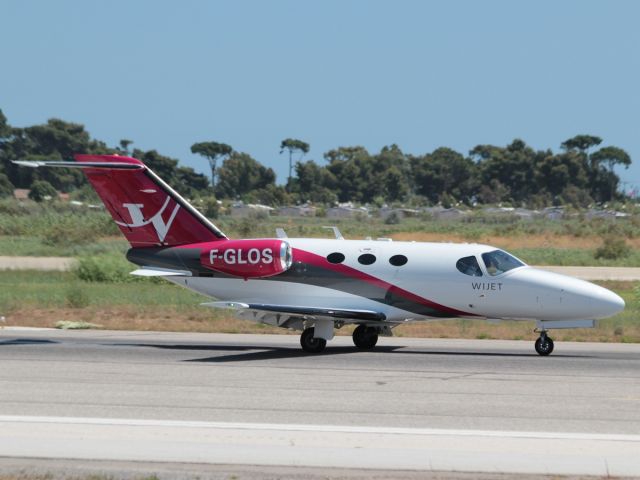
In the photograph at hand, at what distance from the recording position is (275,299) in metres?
22.7

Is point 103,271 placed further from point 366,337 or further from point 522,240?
point 522,240

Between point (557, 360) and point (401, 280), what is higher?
point (401, 280)

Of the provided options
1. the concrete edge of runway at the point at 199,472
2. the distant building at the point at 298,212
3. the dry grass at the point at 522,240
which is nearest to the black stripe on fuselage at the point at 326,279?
the concrete edge of runway at the point at 199,472

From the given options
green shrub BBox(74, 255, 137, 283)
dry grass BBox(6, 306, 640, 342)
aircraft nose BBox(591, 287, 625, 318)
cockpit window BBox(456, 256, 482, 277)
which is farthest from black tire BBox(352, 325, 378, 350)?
green shrub BBox(74, 255, 137, 283)

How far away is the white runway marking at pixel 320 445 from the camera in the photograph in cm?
1162

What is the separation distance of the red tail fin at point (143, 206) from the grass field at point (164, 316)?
4.58m

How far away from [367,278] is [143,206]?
16.2ft

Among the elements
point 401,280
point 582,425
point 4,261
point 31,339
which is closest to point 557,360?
point 401,280

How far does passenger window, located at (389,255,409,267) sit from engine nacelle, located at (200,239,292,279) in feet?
6.51

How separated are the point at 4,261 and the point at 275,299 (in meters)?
32.9

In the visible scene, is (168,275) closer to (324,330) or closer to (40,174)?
(324,330)

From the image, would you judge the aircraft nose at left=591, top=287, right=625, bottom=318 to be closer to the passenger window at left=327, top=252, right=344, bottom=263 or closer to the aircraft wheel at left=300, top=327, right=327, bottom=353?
the passenger window at left=327, top=252, right=344, bottom=263

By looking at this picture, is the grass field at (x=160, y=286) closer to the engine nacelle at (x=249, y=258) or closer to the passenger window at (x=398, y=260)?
the passenger window at (x=398, y=260)

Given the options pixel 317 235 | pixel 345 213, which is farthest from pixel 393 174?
pixel 317 235
